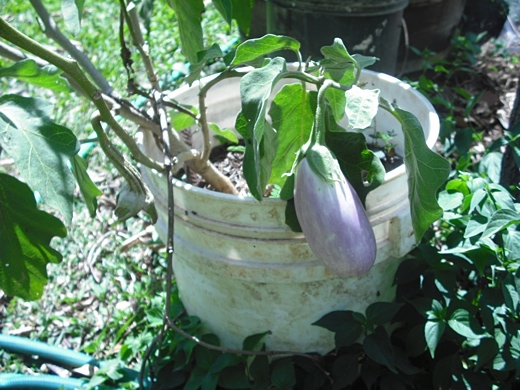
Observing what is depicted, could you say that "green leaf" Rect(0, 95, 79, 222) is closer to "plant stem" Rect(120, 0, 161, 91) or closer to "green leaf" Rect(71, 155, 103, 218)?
"green leaf" Rect(71, 155, 103, 218)

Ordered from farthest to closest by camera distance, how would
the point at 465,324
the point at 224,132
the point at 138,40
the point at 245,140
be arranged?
the point at 224,132, the point at 138,40, the point at 465,324, the point at 245,140

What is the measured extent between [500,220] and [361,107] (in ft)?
1.17

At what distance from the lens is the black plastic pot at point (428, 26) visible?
2.25 metres

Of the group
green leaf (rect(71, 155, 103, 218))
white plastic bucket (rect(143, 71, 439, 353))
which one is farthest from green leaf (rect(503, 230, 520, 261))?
green leaf (rect(71, 155, 103, 218))

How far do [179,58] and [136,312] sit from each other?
114 cm

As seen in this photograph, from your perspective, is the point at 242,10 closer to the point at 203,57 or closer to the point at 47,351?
the point at 203,57

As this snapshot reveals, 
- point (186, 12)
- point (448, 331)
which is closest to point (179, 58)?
point (186, 12)

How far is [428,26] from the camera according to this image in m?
2.29

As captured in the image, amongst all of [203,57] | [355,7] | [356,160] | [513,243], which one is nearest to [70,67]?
[203,57]

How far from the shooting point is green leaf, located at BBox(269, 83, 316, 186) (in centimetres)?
98

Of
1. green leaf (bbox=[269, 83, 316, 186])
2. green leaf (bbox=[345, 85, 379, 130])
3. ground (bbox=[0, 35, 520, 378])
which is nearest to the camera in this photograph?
green leaf (bbox=[345, 85, 379, 130])

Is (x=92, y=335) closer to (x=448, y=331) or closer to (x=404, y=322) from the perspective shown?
(x=404, y=322)

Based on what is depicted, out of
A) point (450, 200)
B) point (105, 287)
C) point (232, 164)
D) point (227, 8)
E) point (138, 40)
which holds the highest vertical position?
point (227, 8)

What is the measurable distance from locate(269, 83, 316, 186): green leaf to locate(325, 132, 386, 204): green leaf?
0.24 ft
